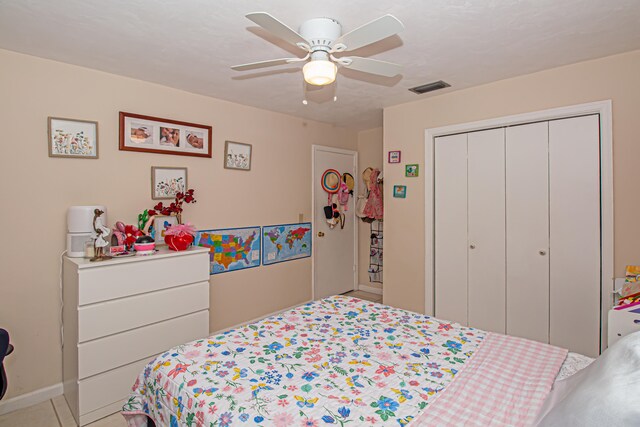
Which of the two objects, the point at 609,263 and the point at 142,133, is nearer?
the point at 609,263

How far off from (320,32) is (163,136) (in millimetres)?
1836

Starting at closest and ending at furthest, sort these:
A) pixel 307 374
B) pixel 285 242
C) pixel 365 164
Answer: pixel 307 374 < pixel 285 242 < pixel 365 164

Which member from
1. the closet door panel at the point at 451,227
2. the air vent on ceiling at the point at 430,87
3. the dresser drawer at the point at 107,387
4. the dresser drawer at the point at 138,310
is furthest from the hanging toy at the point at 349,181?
the dresser drawer at the point at 107,387

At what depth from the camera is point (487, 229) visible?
122 inches

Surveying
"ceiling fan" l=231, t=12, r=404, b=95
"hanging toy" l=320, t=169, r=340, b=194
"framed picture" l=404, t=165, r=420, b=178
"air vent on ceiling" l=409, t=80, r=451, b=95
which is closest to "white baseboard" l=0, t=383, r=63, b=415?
"ceiling fan" l=231, t=12, r=404, b=95

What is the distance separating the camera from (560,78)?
2627 millimetres

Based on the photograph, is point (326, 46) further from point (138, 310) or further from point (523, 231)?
point (523, 231)

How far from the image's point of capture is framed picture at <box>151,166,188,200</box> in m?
2.93

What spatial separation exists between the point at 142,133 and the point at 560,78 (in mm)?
3454

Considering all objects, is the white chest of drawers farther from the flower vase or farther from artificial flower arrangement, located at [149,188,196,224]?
artificial flower arrangement, located at [149,188,196,224]

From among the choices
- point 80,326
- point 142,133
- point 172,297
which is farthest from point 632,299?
point 142,133

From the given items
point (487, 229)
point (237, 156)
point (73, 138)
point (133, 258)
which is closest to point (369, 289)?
point (487, 229)

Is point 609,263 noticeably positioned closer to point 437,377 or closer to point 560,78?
point 560,78

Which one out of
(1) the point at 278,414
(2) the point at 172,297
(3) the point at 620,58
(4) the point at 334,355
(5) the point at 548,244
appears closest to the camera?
(1) the point at 278,414
